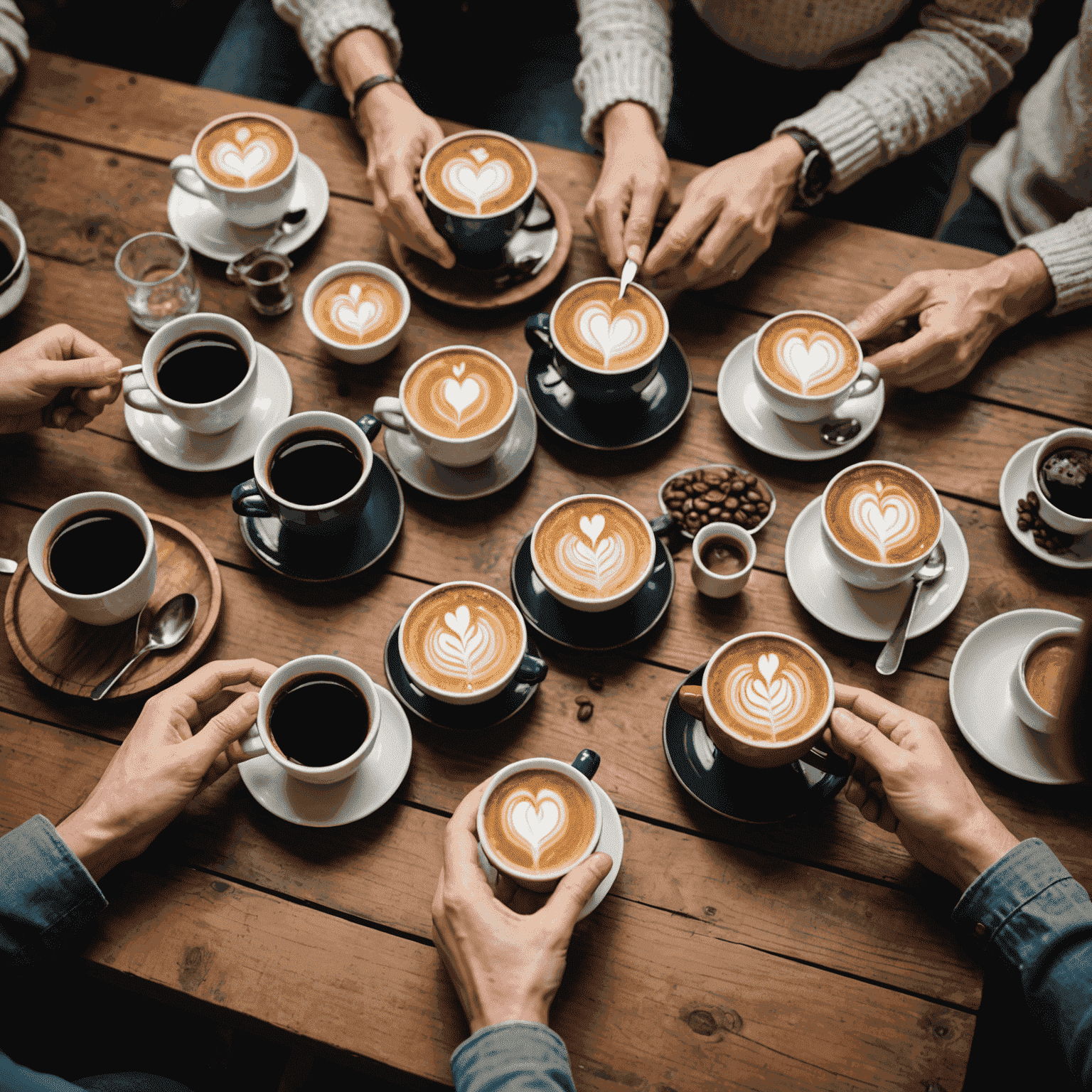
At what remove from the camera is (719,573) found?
1526mm

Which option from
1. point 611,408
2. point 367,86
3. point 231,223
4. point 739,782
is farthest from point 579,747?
point 367,86

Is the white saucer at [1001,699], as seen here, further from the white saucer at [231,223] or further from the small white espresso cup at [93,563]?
the white saucer at [231,223]

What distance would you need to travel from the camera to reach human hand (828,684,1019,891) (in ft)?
4.17

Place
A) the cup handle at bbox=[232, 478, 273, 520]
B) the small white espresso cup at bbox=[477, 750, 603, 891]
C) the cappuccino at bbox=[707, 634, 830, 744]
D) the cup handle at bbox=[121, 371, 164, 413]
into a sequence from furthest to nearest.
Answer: the cup handle at bbox=[121, 371, 164, 413] < the cup handle at bbox=[232, 478, 273, 520] < the cappuccino at bbox=[707, 634, 830, 744] < the small white espresso cup at bbox=[477, 750, 603, 891]

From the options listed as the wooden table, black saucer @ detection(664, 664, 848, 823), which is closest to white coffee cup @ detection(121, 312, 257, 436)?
the wooden table

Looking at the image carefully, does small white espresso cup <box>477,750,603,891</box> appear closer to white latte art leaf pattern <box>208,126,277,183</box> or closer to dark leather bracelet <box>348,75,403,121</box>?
white latte art leaf pattern <box>208,126,277,183</box>

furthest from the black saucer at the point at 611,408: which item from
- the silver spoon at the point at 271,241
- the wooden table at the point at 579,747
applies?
the silver spoon at the point at 271,241

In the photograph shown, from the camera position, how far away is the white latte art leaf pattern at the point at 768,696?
52.3 inches

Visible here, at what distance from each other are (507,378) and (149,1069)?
1.43 m

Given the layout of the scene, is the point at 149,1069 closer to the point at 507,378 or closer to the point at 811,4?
the point at 507,378

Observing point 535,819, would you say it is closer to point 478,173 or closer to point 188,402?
point 188,402

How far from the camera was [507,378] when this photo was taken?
1596 mm

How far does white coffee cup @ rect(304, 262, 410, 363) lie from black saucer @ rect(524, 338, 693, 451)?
265 millimetres

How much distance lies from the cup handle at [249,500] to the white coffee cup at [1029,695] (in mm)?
1248
